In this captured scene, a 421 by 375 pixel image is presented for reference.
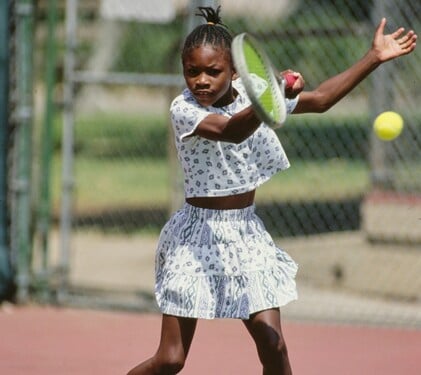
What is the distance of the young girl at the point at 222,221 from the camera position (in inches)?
180

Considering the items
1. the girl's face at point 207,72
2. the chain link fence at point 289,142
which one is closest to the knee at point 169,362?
the girl's face at point 207,72

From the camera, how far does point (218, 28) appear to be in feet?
15.5

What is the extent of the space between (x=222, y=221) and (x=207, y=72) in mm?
620

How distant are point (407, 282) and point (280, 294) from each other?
3.60 metres

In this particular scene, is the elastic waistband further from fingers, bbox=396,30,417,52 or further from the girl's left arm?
fingers, bbox=396,30,417,52

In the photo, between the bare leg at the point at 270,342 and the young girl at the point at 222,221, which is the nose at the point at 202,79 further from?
the bare leg at the point at 270,342

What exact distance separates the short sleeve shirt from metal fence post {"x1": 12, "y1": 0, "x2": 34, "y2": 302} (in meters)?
3.45

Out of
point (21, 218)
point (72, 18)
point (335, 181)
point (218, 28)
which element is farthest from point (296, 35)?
point (335, 181)

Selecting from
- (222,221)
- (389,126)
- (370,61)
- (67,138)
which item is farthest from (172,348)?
(67,138)

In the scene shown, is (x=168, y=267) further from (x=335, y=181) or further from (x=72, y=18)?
(x=335, y=181)

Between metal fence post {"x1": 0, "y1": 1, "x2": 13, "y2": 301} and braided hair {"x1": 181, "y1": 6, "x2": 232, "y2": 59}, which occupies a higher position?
metal fence post {"x1": 0, "y1": 1, "x2": 13, "y2": 301}

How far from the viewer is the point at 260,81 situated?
4.27 m

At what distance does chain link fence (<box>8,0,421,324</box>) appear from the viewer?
26.3ft

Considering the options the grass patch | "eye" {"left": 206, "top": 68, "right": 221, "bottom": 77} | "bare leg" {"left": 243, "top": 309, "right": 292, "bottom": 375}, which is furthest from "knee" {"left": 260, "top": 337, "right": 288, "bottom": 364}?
the grass patch
